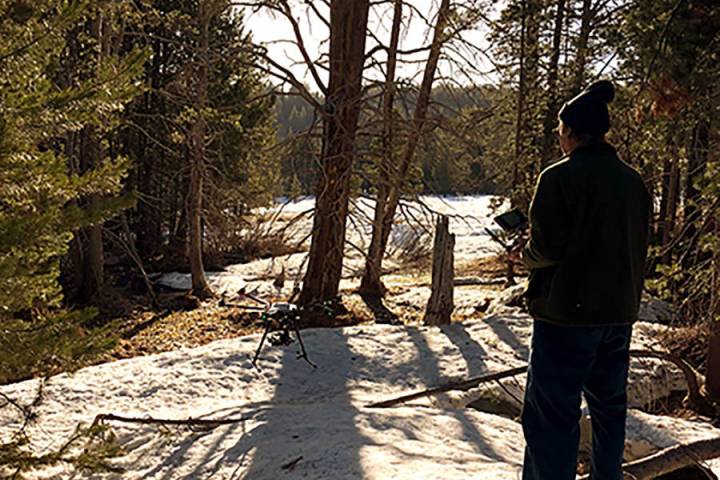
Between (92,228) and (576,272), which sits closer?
(576,272)

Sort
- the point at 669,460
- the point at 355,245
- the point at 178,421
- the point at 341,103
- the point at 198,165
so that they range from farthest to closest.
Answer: the point at 355,245, the point at 198,165, the point at 341,103, the point at 178,421, the point at 669,460

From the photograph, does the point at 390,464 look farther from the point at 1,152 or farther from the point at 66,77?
the point at 66,77

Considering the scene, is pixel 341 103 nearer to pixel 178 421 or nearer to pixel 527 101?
pixel 178 421

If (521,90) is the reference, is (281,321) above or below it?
below

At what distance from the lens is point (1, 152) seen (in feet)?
9.63

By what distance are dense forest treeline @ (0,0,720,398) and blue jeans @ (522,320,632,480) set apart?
5.82 feet

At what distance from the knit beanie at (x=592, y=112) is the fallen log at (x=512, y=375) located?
12.7 feet

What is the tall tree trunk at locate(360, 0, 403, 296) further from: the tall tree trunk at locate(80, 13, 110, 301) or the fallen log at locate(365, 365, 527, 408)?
the tall tree trunk at locate(80, 13, 110, 301)

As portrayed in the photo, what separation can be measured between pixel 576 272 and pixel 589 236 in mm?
191

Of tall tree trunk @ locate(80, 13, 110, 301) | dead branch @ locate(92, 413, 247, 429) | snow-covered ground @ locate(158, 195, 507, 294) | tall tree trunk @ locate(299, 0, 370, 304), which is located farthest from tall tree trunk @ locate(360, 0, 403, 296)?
tall tree trunk @ locate(80, 13, 110, 301)

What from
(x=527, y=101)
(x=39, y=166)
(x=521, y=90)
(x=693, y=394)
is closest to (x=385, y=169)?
(x=693, y=394)

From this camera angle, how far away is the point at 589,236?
2930 millimetres

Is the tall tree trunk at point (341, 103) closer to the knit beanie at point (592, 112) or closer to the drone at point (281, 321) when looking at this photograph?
the drone at point (281, 321)

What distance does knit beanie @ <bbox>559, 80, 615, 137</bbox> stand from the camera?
3.04 metres
